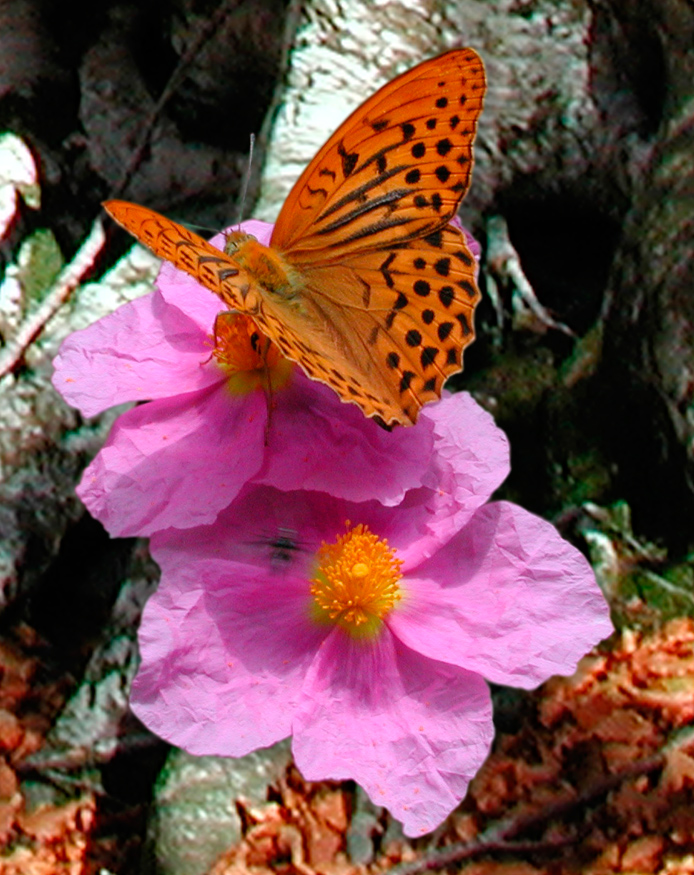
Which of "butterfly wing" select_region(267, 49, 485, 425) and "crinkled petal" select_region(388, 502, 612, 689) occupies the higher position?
"butterfly wing" select_region(267, 49, 485, 425)

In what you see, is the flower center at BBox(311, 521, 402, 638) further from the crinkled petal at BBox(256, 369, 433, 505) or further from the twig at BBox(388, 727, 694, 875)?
the twig at BBox(388, 727, 694, 875)

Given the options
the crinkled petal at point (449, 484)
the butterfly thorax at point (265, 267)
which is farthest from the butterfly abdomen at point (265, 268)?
the crinkled petal at point (449, 484)

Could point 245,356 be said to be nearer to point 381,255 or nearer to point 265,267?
point 265,267

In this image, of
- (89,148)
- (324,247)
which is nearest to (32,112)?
(89,148)

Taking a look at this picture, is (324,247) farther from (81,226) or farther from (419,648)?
(81,226)

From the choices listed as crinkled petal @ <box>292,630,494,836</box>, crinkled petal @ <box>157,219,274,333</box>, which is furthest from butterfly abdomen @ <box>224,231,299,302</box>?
crinkled petal @ <box>292,630,494,836</box>

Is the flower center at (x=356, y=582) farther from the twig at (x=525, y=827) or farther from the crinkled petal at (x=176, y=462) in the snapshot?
the twig at (x=525, y=827)

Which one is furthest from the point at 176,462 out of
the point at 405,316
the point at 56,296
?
the point at 56,296
